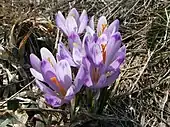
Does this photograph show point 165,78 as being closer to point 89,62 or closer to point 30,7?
point 89,62

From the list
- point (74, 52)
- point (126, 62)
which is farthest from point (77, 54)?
point (126, 62)

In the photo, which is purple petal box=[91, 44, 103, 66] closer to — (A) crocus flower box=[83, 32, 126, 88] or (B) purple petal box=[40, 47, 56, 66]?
(A) crocus flower box=[83, 32, 126, 88]

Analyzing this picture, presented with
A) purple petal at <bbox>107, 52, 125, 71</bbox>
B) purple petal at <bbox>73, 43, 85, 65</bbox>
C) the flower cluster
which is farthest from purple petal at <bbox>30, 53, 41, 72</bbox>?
purple petal at <bbox>107, 52, 125, 71</bbox>

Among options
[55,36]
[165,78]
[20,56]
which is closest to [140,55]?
[165,78]

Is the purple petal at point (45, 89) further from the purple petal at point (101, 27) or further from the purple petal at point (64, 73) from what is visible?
the purple petal at point (101, 27)

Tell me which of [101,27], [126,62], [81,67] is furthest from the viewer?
[126,62]

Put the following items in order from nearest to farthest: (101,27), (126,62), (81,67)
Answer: (81,67)
(101,27)
(126,62)

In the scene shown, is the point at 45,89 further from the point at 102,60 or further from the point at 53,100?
the point at 102,60
